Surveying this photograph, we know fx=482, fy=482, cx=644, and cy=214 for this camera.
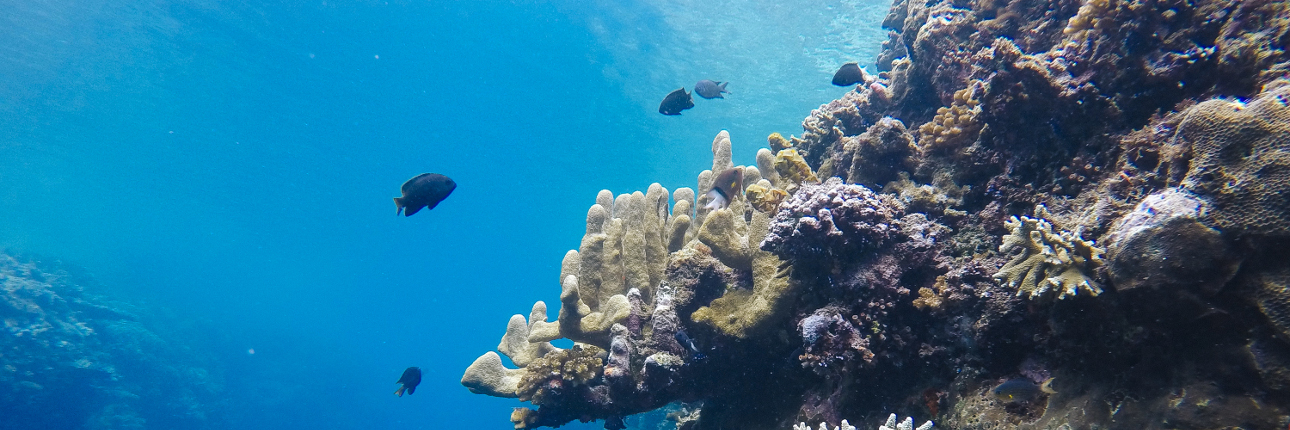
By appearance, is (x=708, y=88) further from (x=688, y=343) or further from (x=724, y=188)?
(x=688, y=343)

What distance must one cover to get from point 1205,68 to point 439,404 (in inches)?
3003

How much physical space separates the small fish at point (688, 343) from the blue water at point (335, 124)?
20.6 m

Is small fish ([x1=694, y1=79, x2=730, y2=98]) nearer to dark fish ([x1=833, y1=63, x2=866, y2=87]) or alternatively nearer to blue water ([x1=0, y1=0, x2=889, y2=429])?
dark fish ([x1=833, y1=63, x2=866, y2=87])

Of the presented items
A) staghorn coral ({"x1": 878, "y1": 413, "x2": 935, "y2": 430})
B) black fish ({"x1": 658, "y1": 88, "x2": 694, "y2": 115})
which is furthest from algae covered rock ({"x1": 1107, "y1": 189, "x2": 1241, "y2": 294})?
black fish ({"x1": 658, "y1": 88, "x2": 694, "y2": 115})

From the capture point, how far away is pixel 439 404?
66.6 metres

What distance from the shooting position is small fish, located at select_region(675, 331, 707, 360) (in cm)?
400

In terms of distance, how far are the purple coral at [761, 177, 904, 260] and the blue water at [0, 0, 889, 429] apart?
2043 cm

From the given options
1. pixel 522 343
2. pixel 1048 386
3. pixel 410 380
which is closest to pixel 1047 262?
pixel 1048 386

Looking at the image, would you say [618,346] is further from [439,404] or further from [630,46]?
[439,404]

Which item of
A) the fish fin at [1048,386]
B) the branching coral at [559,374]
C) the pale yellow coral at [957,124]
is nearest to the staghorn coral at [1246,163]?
the fish fin at [1048,386]

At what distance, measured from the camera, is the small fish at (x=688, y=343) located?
4.00 metres

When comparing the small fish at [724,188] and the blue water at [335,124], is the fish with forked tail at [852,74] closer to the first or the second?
the small fish at [724,188]

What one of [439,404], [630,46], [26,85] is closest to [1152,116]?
[630,46]

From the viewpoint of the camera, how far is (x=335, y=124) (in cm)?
3578
